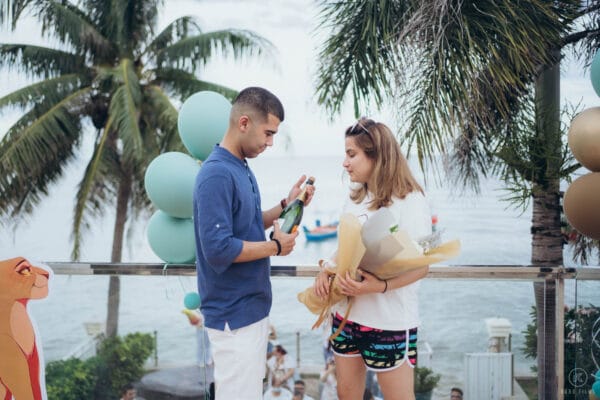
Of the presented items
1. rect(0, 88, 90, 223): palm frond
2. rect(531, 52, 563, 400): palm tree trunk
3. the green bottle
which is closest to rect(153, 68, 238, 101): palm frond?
rect(0, 88, 90, 223): palm frond

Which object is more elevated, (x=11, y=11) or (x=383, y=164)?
(x=11, y=11)

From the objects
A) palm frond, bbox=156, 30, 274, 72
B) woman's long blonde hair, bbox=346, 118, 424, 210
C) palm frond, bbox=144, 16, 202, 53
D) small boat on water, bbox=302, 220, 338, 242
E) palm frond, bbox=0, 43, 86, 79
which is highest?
palm frond, bbox=144, 16, 202, 53

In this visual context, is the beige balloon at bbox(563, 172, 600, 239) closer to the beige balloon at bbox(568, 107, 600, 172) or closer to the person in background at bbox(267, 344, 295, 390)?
the beige balloon at bbox(568, 107, 600, 172)

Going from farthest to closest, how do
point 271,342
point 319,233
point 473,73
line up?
1. point 319,233
2. point 473,73
3. point 271,342

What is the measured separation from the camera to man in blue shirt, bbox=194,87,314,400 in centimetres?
255

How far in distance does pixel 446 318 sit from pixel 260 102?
2210 millimetres

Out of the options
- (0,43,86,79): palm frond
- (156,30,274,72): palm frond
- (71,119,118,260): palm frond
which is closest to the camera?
(71,119,118,260): palm frond

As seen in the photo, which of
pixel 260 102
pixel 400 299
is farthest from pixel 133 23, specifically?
pixel 400 299

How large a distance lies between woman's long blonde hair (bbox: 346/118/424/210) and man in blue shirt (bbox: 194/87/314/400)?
380 mm

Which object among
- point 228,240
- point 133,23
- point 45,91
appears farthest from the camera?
point 133,23

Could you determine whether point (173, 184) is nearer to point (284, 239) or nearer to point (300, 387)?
point (284, 239)

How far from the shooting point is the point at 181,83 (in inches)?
612

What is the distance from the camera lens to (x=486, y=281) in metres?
3.51

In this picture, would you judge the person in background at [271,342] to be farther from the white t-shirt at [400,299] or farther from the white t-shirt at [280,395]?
the white t-shirt at [400,299]
